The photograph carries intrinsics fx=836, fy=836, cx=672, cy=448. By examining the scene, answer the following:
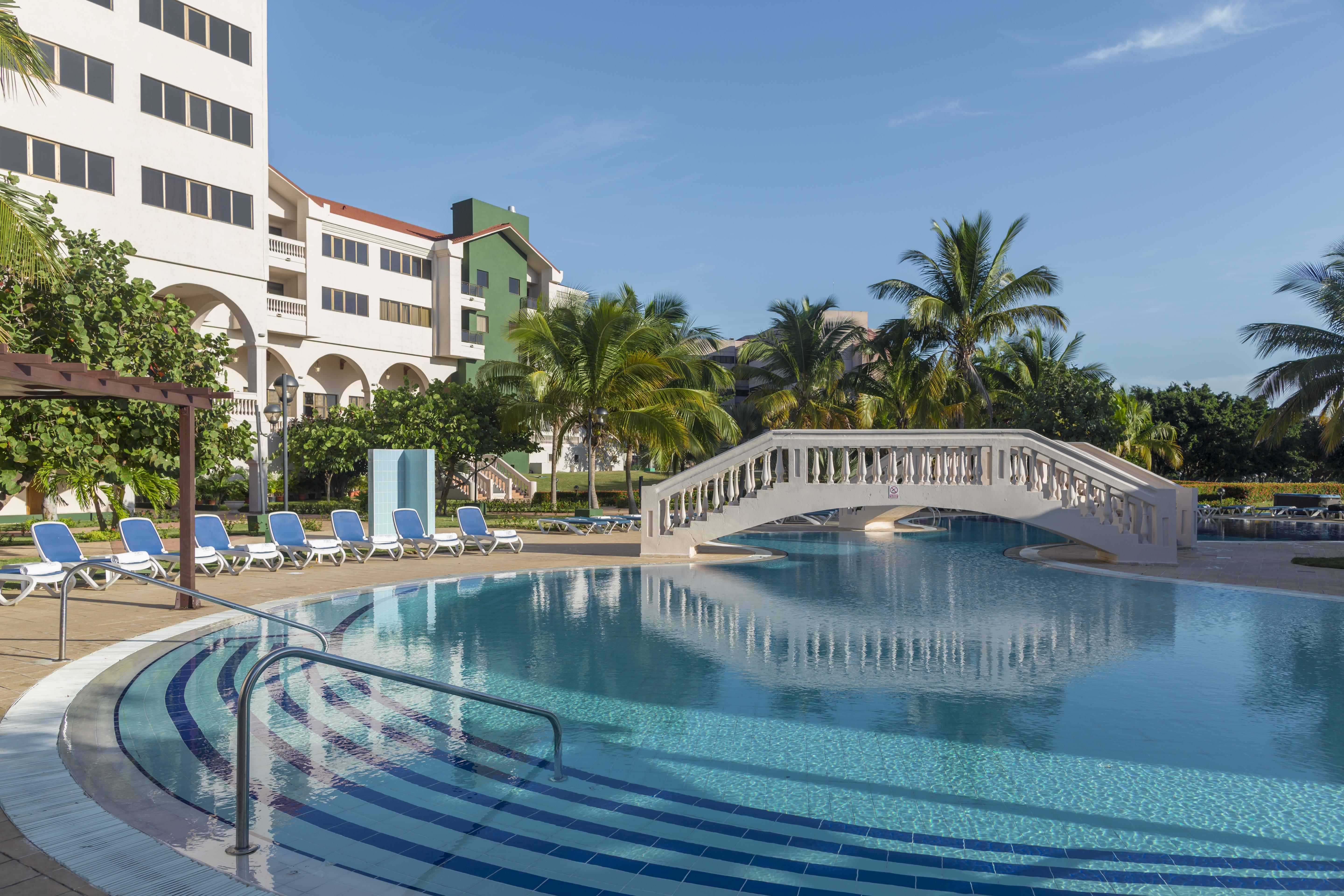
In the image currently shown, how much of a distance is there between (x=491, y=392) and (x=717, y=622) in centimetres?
1892

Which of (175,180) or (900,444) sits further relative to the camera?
(175,180)

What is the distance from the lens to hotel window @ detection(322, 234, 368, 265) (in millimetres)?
34281

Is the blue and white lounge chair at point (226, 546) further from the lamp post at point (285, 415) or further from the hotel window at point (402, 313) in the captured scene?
the hotel window at point (402, 313)

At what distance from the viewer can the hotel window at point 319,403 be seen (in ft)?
109

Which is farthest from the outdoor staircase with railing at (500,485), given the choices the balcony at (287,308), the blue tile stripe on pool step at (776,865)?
the blue tile stripe on pool step at (776,865)

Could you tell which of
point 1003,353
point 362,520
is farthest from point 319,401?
point 1003,353

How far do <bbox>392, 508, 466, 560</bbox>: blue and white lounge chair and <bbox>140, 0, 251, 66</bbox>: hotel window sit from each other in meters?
18.1

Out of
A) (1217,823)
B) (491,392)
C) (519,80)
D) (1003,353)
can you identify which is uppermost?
(519,80)

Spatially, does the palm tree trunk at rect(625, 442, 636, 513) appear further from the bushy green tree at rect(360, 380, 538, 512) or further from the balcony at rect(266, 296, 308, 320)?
the balcony at rect(266, 296, 308, 320)

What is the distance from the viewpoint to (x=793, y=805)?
4824 millimetres

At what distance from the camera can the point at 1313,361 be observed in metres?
17.5

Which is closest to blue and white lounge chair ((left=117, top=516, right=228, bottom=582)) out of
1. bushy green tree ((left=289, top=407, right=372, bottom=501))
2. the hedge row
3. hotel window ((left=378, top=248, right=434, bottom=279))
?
bushy green tree ((left=289, top=407, right=372, bottom=501))

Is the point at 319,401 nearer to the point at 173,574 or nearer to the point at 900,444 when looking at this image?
the point at 173,574

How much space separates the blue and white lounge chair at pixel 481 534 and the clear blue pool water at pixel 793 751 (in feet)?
22.6
